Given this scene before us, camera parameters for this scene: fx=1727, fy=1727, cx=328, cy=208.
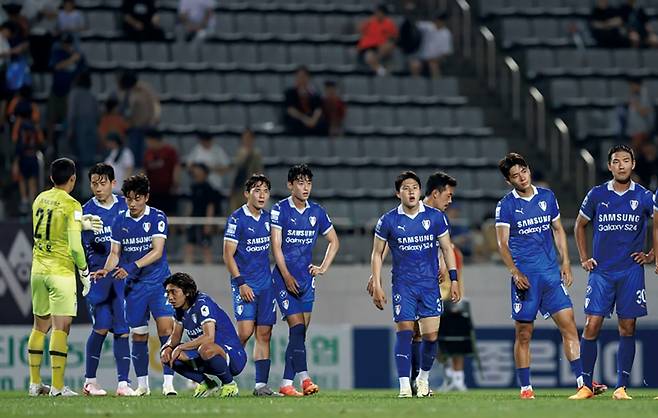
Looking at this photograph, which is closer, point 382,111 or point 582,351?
point 582,351

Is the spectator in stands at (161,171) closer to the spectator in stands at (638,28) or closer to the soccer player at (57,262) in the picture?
the soccer player at (57,262)

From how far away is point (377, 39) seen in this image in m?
30.5

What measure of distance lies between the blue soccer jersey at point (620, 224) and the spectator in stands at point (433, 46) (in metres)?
13.8

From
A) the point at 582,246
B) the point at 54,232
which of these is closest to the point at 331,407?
the point at 582,246

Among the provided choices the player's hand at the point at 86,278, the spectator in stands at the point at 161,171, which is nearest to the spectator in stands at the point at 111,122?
the spectator in stands at the point at 161,171

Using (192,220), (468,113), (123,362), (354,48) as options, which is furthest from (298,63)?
(123,362)

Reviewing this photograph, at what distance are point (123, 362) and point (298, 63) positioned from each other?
511 inches

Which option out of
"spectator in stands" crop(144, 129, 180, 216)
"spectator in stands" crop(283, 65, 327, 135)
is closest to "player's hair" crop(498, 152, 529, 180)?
"spectator in stands" crop(144, 129, 180, 216)

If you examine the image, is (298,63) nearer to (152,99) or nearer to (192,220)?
(152,99)

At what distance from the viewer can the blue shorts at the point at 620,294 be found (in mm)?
16969

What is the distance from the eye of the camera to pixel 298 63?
30516 mm

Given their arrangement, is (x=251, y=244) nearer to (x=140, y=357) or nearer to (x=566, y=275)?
(x=140, y=357)

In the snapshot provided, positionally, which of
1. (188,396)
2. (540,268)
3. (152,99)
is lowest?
(188,396)

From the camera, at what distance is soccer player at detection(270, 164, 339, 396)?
1802 cm
